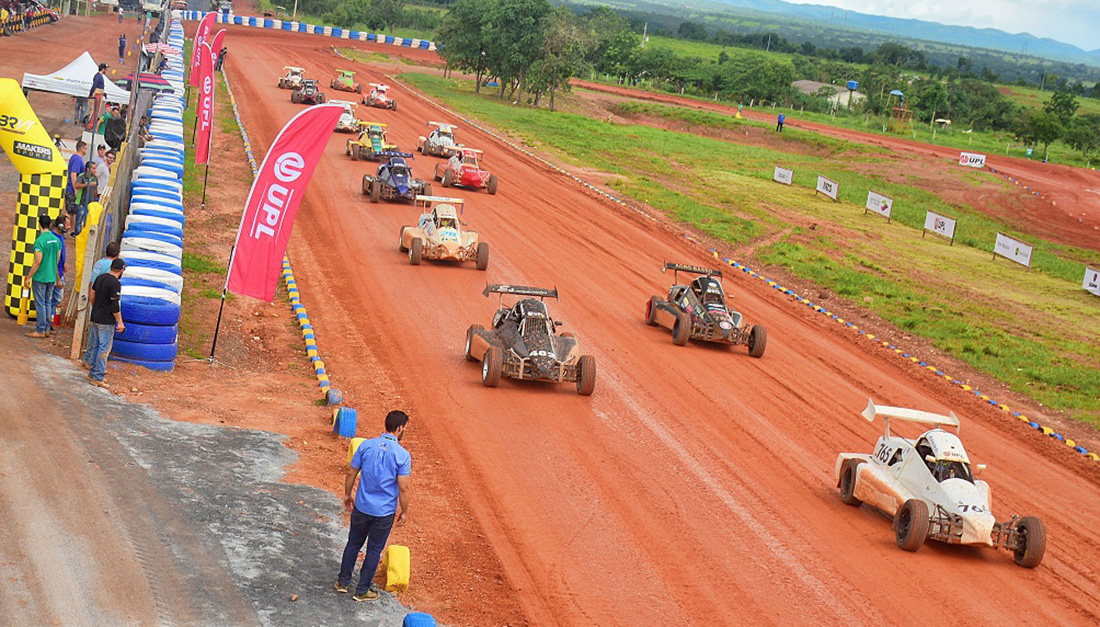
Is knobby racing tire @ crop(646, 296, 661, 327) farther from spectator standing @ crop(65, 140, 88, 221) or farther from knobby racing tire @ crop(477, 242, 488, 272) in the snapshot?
spectator standing @ crop(65, 140, 88, 221)

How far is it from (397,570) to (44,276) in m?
8.59

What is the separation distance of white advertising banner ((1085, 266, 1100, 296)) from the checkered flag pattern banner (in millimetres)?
29978

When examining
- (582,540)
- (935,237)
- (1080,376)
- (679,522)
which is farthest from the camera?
(935,237)

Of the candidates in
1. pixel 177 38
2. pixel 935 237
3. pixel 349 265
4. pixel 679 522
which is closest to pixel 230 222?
pixel 349 265

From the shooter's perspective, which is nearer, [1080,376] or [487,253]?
[1080,376]

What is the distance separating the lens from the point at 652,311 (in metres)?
24.1

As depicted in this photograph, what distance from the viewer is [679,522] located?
14305 millimetres

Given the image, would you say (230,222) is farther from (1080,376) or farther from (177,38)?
(177,38)

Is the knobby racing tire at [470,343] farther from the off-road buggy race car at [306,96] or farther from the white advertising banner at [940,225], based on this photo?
the off-road buggy race car at [306,96]

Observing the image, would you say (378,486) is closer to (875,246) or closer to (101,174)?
(101,174)

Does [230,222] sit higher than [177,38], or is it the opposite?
[177,38]

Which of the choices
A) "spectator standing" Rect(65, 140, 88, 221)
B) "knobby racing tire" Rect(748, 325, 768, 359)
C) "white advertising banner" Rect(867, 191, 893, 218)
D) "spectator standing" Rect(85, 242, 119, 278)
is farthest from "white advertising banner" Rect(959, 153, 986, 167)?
"spectator standing" Rect(85, 242, 119, 278)

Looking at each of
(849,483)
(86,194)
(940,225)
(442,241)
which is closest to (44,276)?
(86,194)

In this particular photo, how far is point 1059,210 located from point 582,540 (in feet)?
155
